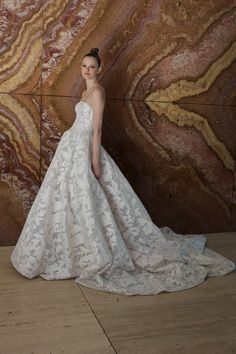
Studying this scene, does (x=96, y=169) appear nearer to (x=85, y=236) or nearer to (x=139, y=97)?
(x=85, y=236)

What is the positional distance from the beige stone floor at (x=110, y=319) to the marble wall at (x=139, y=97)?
990 mm

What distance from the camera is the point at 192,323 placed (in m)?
2.29

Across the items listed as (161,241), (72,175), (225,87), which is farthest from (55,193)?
(225,87)

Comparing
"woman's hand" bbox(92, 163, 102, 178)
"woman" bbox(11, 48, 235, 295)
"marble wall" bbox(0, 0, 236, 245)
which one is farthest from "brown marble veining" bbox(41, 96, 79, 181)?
"woman's hand" bbox(92, 163, 102, 178)

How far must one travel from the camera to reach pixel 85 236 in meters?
2.77

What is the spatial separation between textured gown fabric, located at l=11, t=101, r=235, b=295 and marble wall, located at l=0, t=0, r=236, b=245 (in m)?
0.52

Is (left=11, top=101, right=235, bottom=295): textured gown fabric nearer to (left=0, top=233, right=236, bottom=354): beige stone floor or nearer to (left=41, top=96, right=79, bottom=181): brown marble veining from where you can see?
(left=0, top=233, right=236, bottom=354): beige stone floor

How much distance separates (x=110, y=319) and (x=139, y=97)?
191cm

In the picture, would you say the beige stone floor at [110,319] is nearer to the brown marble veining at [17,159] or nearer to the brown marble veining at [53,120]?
the brown marble veining at [17,159]

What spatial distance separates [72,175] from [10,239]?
94 centimetres

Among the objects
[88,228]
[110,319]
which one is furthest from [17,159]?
[110,319]

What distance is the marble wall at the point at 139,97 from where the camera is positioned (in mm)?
3197

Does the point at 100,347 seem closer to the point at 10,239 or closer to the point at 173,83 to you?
the point at 10,239

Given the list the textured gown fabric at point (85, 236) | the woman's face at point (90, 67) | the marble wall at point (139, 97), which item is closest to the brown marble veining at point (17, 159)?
the marble wall at point (139, 97)
